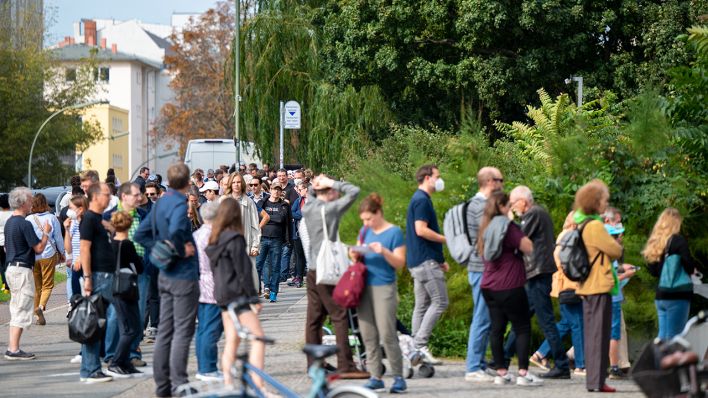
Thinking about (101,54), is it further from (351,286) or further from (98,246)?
(351,286)

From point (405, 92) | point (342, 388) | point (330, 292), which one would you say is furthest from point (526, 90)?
point (342, 388)

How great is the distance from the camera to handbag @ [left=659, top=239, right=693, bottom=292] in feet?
38.2

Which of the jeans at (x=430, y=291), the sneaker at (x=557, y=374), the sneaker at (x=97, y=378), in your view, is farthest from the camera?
the sneaker at (x=97, y=378)

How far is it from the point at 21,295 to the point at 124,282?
2.61 meters

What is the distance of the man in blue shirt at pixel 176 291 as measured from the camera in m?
10.6

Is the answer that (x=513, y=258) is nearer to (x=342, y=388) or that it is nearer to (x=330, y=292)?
(x=330, y=292)

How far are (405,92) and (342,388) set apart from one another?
96.8ft

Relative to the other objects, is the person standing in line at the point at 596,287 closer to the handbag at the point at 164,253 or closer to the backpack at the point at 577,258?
the backpack at the point at 577,258

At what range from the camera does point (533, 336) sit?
44.4 feet

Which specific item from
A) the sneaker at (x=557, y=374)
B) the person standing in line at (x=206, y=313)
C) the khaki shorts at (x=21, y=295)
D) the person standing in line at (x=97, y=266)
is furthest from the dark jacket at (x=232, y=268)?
the khaki shorts at (x=21, y=295)

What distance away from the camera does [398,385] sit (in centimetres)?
1082

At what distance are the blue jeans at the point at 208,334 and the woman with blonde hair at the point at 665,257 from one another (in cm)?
387

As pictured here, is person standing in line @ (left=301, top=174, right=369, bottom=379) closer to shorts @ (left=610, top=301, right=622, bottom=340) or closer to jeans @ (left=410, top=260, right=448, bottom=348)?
jeans @ (left=410, top=260, right=448, bottom=348)

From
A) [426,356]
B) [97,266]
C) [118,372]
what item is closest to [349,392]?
[426,356]
